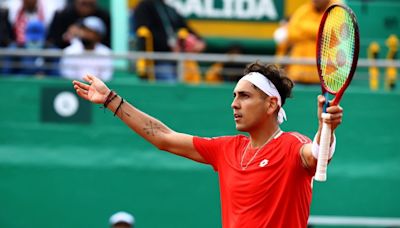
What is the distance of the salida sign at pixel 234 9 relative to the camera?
13.1m

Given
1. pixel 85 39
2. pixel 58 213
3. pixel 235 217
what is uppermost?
pixel 85 39

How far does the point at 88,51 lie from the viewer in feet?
36.9

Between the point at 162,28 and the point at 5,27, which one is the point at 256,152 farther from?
the point at 5,27

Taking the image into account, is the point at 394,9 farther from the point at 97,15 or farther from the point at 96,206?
the point at 96,206

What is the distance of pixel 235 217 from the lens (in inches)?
232

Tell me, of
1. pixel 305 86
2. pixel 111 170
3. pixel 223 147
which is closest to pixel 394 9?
pixel 305 86

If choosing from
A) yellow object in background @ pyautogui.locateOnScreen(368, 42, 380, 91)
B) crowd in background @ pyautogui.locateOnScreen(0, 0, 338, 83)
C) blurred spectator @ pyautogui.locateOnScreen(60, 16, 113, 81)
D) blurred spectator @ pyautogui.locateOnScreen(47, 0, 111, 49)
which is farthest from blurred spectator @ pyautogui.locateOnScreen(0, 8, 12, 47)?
yellow object in background @ pyautogui.locateOnScreen(368, 42, 380, 91)

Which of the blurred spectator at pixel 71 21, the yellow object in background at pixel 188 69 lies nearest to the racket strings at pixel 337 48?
the yellow object in background at pixel 188 69

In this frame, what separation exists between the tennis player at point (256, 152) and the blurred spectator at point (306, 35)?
4.63 m

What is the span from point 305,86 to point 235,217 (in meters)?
5.23

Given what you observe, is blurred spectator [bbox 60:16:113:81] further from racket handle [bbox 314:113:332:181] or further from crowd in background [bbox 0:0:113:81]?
racket handle [bbox 314:113:332:181]

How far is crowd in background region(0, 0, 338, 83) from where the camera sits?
35.9 ft

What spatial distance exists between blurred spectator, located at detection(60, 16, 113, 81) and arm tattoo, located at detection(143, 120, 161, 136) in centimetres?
400

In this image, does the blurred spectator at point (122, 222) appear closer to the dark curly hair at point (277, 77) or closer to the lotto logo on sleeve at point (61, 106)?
the lotto logo on sleeve at point (61, 106)
